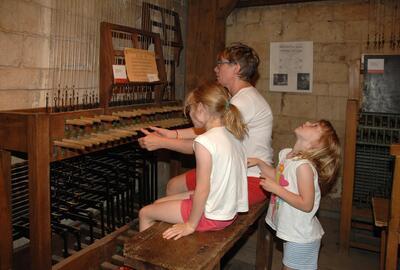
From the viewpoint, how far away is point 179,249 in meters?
1.67

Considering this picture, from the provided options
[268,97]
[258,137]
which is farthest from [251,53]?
[268,97]

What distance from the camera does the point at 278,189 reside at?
1.96 meters

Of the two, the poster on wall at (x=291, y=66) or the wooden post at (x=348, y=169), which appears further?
the poster on wall at (x=291, y=66)

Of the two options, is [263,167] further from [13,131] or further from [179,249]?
[13,131]

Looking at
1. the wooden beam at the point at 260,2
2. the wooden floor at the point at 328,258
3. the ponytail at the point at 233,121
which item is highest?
the wooden beam at the point at 260,2

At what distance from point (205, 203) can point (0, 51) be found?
59.9 inches

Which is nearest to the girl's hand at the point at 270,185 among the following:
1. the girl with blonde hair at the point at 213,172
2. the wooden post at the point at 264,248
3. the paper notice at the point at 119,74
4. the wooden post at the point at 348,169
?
the girl with blonde hair at the point at 213,172

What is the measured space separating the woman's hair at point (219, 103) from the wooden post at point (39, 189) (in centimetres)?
74

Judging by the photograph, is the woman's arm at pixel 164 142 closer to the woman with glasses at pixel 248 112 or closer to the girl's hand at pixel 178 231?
the woman with glasses at pixel 248 112

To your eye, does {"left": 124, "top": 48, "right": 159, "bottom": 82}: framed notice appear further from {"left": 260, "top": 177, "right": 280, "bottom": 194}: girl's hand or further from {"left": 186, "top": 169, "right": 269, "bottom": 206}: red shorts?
{"left": 260, "top": 177, "right": 280, "bottom": 194}: girl's hand

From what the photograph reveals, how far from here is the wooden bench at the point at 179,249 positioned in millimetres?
1572

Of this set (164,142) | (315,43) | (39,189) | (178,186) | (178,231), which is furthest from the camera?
(315,43)

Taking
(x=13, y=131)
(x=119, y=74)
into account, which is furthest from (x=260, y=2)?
(x=13, y=131)

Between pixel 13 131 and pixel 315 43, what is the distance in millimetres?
3024
